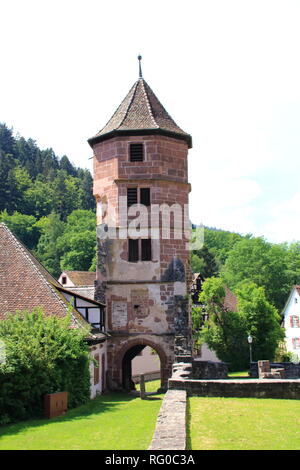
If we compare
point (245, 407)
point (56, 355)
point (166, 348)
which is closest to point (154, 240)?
point (166, 348)

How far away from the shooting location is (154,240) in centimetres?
2509

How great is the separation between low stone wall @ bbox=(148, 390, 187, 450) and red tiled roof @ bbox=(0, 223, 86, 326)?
6.51 metres

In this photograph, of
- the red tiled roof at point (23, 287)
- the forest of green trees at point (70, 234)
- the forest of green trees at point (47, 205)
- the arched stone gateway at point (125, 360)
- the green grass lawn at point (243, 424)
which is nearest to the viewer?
the green grass lawn at point (243, 424)

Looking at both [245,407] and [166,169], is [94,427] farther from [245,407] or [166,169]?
[166,169]

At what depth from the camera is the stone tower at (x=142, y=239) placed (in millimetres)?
24531

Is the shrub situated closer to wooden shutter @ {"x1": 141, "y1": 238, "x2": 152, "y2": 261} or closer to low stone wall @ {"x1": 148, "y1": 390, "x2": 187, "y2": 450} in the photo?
low stone wall @ {"x1": 148, "y1": 390, "x2": 187, "y2": 450}

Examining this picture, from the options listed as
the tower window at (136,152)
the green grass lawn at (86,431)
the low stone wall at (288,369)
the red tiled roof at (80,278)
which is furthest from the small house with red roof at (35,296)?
the red tiled roof at (80,278)

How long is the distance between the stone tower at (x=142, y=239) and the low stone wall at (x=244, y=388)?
884cm

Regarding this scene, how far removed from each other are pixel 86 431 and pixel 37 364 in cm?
376

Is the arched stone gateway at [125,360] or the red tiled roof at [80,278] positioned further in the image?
the red tiled roof at [80,278]

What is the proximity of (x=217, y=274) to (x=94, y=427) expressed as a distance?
66019 millimetres

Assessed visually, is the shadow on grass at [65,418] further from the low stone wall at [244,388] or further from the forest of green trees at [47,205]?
the forest of green trees at [47,205]

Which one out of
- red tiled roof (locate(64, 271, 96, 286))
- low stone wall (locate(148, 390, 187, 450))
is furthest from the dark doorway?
red tiled roof (locate(64, 271, 96, 286))

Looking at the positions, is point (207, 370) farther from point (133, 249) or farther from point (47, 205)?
point (47, 205)
